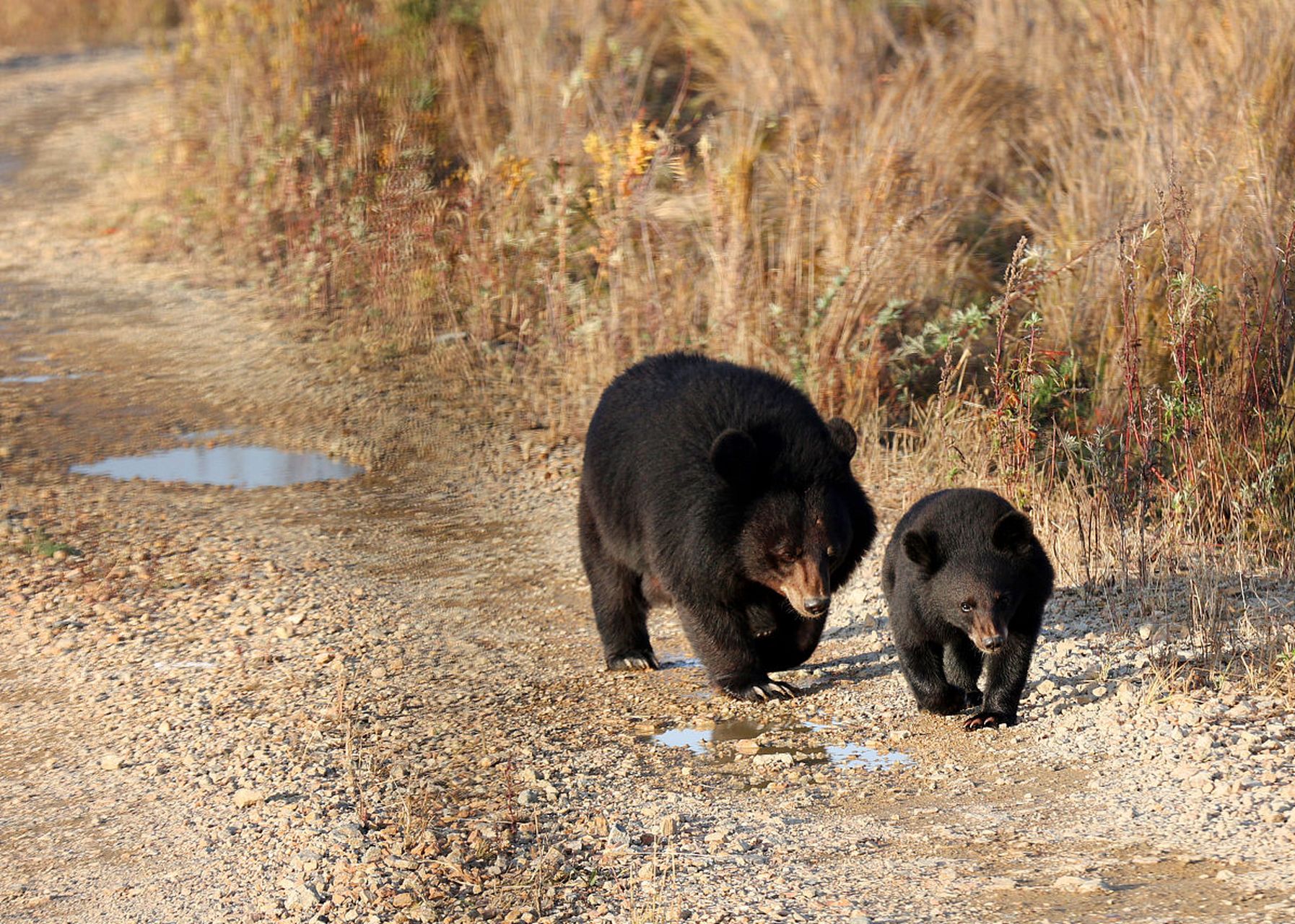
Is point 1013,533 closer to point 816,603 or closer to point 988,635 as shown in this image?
point 988,635

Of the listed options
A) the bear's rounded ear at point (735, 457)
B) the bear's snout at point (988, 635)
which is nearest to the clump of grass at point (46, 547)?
the bear's rounded ear at point (735, 457)

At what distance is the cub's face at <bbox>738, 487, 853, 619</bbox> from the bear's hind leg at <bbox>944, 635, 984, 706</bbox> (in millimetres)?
500

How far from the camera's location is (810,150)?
10.7 m

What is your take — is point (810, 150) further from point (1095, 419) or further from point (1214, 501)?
point (1214, 501)

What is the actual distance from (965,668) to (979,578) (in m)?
0.59

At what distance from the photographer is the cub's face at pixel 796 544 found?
5824 mm

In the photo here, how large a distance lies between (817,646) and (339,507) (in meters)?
3.30

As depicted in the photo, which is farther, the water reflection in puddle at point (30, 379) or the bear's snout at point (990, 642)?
the water reflection in puddle at point (30, 379)

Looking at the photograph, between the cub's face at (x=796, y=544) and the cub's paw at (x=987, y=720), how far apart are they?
0.66 metres

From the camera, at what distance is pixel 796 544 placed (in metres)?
5.84

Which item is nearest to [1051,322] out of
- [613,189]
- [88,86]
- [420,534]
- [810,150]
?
[810,150]

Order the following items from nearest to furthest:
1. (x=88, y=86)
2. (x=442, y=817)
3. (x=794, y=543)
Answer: (x=442, y=817) < (x=794, y=543) < (x=88, y=86)

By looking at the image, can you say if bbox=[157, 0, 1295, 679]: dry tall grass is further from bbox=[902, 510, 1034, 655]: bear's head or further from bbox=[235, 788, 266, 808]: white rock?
bbox=[235, 788, 266, 808]: white rock

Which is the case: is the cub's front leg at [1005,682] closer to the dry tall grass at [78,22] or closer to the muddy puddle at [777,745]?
the muddy puddle at [777,745]
